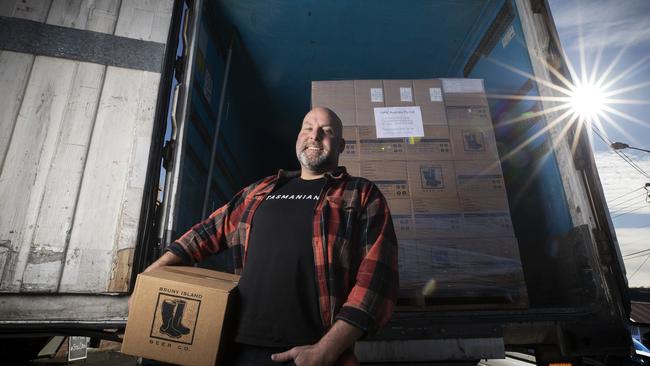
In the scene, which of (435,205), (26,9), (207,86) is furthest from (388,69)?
(26,9)

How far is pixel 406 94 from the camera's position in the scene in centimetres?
269

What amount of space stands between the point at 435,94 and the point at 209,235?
212 centimetres

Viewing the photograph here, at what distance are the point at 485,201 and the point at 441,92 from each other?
0.98 metres

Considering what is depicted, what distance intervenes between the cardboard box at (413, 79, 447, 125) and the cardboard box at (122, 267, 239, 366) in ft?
6.85

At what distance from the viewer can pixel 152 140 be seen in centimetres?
213

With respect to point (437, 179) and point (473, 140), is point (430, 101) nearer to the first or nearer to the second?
point (473, 140)

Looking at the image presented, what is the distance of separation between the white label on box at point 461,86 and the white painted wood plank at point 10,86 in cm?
308

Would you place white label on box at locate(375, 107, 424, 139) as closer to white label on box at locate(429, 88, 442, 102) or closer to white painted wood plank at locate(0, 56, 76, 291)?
white label on box at locate(429, 88, 442, 102)

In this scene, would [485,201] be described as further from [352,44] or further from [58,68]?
[58,68]

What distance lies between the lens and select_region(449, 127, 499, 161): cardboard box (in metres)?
2.51

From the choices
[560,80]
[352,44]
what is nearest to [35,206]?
[352,44]

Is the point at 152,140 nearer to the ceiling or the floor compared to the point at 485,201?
nearer to the ceiling

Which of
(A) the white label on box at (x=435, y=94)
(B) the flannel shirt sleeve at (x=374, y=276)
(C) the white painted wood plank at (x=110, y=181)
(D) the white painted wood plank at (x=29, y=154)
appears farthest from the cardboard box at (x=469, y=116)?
(D) the white painted wood plank at (x=29, y=154)


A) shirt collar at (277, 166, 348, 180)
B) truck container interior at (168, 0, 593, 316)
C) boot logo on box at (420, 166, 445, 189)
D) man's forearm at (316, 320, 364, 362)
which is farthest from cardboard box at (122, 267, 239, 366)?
boot logo on box at (420, 166, 445, 189)
